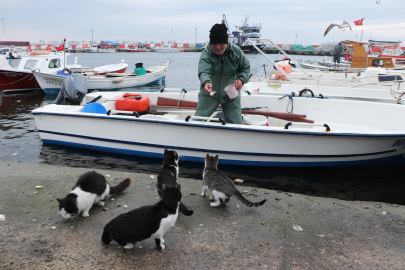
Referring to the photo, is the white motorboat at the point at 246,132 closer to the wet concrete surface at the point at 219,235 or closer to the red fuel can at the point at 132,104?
the red fuel can at the point at 132,104

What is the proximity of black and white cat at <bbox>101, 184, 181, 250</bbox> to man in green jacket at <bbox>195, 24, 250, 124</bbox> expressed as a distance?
204 cm

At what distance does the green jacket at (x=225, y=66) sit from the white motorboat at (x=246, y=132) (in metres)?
0.81

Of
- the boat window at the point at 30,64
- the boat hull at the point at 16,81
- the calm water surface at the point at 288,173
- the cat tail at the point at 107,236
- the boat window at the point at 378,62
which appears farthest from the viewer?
the boat window at the point at 378,62

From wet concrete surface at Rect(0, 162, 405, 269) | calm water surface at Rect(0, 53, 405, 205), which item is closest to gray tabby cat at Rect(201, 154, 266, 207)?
wet concrete surface at Rect(0, 162, 405, 269)

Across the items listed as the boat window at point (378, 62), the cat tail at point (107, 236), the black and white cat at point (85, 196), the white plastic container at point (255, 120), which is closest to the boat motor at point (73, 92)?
the white plastic container at point (255, 120)

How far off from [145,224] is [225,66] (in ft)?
9.95

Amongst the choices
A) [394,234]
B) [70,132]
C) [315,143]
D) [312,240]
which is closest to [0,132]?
[70,132]

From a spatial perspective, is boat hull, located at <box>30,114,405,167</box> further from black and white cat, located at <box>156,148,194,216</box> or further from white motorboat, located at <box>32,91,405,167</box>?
black and white cat, located at <box>156,148,194,216</box>

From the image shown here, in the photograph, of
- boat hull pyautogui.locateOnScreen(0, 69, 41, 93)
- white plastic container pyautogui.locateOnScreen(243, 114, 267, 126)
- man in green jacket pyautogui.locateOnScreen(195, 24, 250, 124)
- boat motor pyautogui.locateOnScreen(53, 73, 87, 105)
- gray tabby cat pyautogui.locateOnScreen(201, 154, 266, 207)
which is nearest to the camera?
gray tabby cat pyautogui.locateOnScreen(201, 154, 266, 207)

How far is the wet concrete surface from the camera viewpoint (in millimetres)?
2429

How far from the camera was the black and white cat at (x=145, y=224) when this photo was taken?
2.41 m

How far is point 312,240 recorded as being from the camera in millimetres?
2775

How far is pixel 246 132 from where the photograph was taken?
5238 millimetres

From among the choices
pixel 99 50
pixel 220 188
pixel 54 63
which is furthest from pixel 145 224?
pixel 99 50
